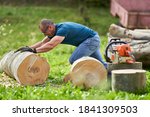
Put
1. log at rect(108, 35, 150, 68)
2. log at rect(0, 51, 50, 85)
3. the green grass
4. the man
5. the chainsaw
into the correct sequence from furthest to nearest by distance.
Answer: log at rect(108, 35, 150, 68) → the man → log at rect(0, 51, 50, 85) → the chainsaw → the green grass

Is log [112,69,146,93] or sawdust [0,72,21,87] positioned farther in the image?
sawdust [0,72,21,87]

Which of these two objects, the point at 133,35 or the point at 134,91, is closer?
the point at 134,91

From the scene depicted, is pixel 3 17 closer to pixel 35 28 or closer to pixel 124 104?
pixel 35 28

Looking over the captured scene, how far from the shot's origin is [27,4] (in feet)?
89.8

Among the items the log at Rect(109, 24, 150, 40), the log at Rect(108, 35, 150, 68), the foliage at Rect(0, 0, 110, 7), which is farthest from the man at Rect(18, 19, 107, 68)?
the foliage at Rect(0, 0, 110, 7)

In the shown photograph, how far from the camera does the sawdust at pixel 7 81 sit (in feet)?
38.3

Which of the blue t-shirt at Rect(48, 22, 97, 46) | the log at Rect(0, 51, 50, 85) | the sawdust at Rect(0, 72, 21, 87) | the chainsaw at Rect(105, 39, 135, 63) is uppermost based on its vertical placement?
the blue t-shirt at Rect(48, 22, 97, 46)

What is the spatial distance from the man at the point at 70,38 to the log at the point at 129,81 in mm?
1436

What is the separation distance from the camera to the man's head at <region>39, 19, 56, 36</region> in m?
11.6

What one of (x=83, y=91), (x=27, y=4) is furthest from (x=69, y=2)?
(x=83, y=91)

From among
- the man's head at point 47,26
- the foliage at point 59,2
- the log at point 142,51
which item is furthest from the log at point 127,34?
the foliage at point 59,2

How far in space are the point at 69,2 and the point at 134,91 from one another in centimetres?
1782

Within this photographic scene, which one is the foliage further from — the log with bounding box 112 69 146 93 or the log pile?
the log with bounding box 112 69 146 93

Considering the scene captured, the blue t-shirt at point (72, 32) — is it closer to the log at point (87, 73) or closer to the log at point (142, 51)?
the log at point (87, 73)
